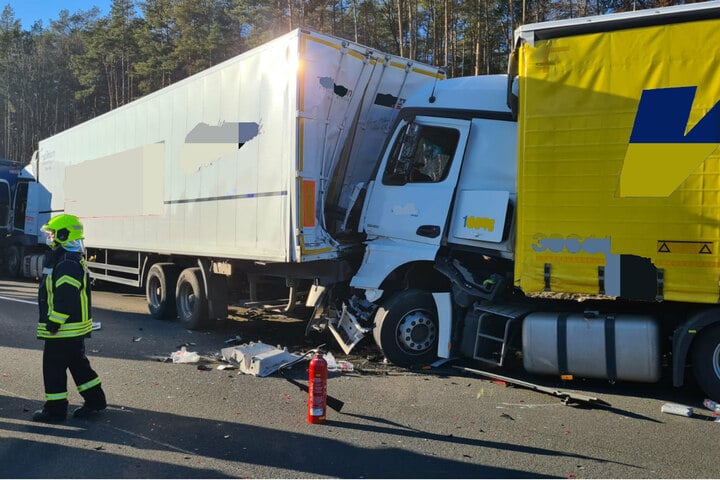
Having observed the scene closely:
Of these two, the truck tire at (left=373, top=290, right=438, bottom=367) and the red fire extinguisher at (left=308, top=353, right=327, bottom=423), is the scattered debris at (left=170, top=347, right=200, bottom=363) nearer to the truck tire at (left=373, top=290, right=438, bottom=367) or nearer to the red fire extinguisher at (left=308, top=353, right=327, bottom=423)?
the truck tire at (left=373, top=290, right=438, bottom=367)

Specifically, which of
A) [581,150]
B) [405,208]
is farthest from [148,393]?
[581,150]

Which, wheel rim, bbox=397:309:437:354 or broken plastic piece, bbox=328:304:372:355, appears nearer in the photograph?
wheel rim, bbox=397:309:437:354

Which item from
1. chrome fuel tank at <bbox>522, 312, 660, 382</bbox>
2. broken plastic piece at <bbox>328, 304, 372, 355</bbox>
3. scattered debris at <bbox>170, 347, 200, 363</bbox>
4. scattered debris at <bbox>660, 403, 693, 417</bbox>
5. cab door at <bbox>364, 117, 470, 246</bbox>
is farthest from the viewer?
scattered debris at <bbox>170, 347, 200, 363</bbox>

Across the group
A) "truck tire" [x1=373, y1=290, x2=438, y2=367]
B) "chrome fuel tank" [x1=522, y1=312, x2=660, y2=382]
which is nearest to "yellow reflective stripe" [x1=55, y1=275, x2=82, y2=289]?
"truck tire" [x1=373, y1=290, x2=438, y2=367]

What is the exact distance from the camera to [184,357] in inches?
265

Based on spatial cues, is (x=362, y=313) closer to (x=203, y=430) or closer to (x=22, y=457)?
(x=203, y=430)

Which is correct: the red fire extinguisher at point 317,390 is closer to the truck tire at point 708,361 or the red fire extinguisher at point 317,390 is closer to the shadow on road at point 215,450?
the shadow on road at point 215,450

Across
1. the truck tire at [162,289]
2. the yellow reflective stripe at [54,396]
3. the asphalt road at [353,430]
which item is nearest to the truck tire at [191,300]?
the truck tire at [162,289]

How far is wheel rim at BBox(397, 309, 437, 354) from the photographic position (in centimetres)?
634

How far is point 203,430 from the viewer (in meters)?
4.43

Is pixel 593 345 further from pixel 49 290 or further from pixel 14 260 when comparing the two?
pixel 14 260

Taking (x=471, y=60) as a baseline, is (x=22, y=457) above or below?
below

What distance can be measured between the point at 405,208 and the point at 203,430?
332cm

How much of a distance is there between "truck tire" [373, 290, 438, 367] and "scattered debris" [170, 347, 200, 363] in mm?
2274
